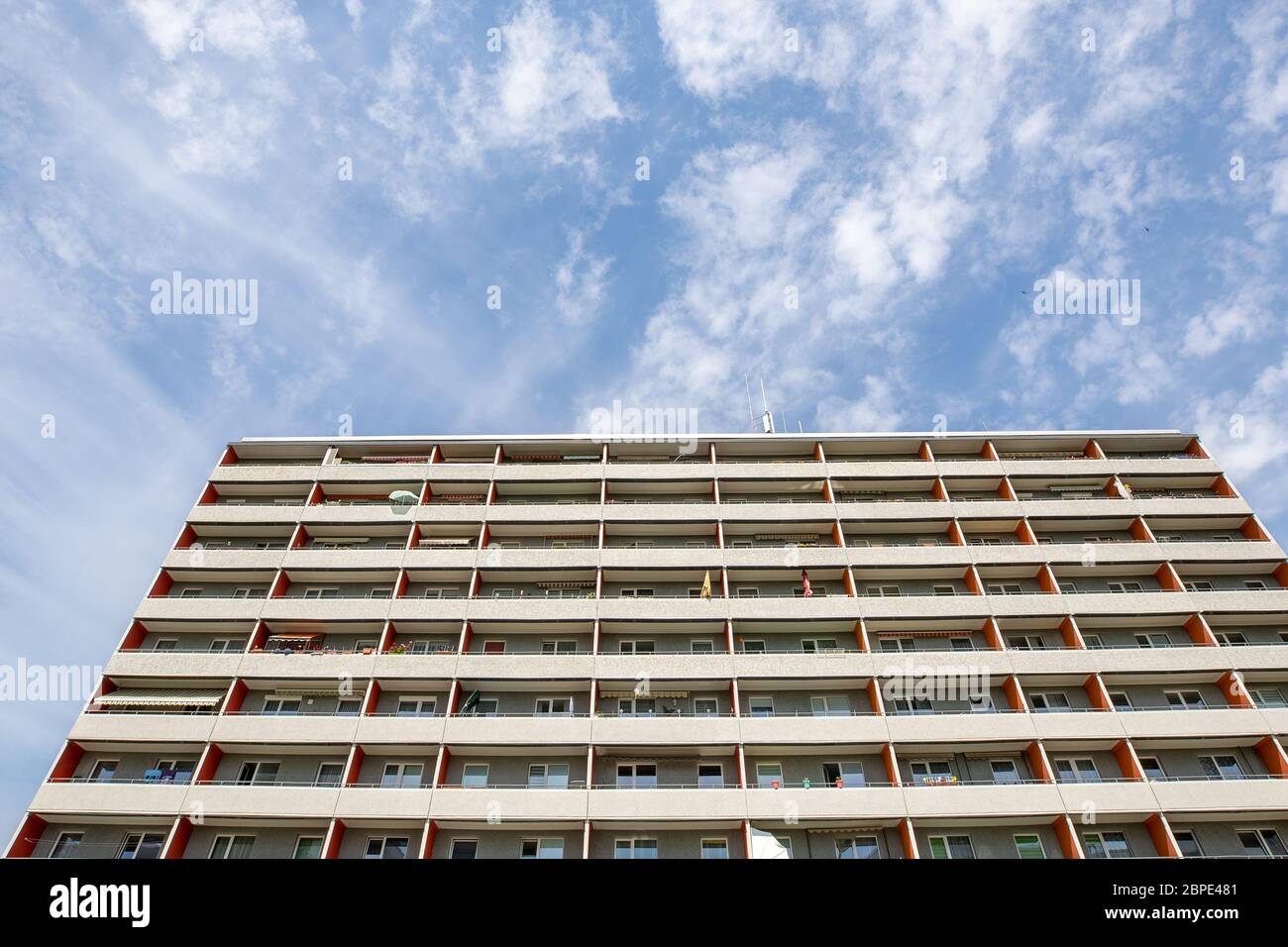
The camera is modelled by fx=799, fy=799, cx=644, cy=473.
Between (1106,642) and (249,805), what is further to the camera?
(1106,642)

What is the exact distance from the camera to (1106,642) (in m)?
34.1

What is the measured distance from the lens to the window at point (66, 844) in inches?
1096

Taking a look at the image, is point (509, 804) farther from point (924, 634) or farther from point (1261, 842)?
point (1261, 842)

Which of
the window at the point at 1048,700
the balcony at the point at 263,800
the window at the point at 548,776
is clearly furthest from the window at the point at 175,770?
the window at the point at 1048,700

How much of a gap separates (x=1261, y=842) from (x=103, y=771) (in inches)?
1672

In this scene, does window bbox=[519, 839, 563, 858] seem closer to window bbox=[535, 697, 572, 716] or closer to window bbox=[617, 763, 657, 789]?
window bbox=[617, 763, 657, 789]

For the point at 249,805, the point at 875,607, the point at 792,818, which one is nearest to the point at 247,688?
the point at 249,805

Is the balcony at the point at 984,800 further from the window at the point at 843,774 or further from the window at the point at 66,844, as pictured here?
the window at the point at 66,844

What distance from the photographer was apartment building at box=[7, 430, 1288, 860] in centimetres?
2833

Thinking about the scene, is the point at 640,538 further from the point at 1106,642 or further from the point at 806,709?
the point at 1106,642
